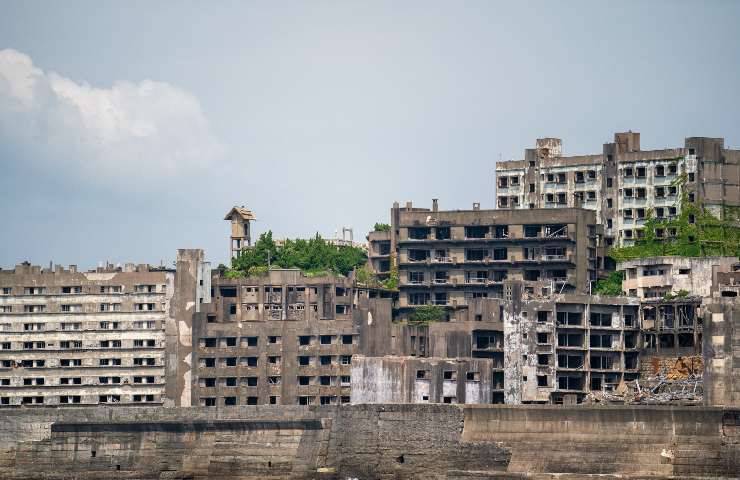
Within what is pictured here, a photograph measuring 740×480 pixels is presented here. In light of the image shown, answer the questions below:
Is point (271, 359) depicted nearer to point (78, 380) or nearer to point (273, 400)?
point (273, 400)

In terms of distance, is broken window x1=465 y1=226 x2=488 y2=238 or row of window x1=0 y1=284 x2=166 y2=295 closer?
row of window x1=0 y1=284 x2=166 y2=295

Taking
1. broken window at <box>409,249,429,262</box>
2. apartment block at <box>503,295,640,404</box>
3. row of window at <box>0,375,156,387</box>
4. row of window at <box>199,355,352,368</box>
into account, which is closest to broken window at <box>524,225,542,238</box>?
broken window at <box>409,249,429,262</box>

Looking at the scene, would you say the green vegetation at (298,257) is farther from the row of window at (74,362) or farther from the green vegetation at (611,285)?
the green vegetation at (611,285)

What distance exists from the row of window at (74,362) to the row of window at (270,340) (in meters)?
6.10

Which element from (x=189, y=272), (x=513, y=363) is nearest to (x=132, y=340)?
(x=189, y=272)

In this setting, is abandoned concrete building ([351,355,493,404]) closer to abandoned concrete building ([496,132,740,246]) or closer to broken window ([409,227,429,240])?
broken window ([409,227,429,240])

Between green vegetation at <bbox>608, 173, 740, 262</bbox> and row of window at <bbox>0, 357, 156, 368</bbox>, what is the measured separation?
3769 centimetres

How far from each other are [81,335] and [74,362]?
2.18 metres

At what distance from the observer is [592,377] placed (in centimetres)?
13638

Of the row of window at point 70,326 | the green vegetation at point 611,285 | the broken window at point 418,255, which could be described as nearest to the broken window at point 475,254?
the broken window at point 418,255

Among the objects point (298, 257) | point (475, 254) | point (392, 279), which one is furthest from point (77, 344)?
point (475, 254)

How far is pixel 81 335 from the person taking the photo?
487ft

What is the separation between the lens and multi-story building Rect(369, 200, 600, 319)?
482 ft

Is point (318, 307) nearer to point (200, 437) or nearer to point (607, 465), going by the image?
point (200, 437)
